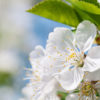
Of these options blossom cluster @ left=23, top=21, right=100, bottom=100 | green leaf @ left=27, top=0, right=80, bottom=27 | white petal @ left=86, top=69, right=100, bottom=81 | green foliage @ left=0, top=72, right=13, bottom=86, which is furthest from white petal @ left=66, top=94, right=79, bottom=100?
green foliage @ left=0, top=72, right=13, bottom=86

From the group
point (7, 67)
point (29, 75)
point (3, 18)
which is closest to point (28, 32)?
point (3, 18)

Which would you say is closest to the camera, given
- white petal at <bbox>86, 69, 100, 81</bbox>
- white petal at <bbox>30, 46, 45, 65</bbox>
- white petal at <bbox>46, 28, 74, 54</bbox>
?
white petal at <bbox>86, 69, 100, 81</bbox>

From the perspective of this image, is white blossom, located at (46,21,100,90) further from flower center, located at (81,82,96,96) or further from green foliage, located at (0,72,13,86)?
green foliage, located at (0,72,13,86)

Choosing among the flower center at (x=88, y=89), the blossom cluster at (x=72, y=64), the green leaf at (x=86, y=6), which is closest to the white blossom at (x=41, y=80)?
the blossom cluster at (x=72, y=64)

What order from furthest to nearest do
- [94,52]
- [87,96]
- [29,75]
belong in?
[29,75] < [87,96] < [94,52]

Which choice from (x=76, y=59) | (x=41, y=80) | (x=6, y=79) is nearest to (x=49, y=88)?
(x=41, y=80)

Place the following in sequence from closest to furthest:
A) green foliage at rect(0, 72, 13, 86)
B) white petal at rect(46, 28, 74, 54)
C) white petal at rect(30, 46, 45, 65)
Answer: white petal at rect(46, 28, 74, 54)
white petal at rect(30, 46, 45, 65)
green foliage at rect(0, 72, 13, 86)

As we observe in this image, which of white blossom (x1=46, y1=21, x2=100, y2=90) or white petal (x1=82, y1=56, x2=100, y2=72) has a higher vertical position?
white blossom (x1=46, y1=21, x2=100, y2=90)

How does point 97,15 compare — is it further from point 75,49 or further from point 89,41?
point 75,49
